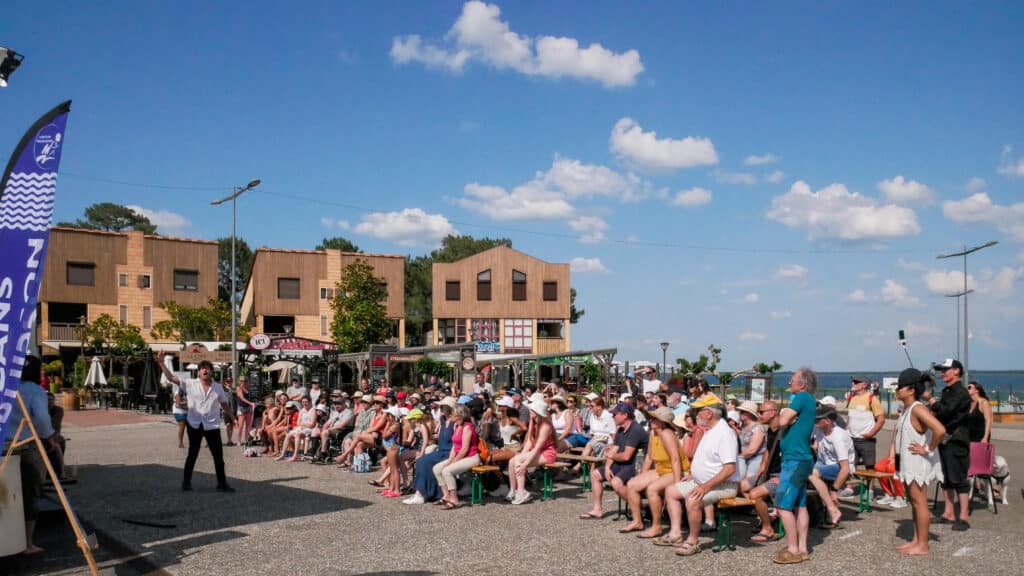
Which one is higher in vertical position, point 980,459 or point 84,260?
point 84,260

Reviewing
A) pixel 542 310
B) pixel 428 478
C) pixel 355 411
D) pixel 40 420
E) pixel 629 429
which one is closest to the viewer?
pixel 40 420

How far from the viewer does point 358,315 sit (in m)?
40.6

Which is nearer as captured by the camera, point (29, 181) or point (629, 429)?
point (29, 181)

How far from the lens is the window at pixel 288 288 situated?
52.3 m

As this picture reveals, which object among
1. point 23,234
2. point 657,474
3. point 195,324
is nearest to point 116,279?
point 195,324

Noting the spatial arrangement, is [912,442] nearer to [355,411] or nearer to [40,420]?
[40,420]

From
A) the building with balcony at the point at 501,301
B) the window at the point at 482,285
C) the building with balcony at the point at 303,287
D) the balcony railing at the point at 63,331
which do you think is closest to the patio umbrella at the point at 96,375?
the balcony railing at the point at 63,331

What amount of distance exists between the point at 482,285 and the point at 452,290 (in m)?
1.99

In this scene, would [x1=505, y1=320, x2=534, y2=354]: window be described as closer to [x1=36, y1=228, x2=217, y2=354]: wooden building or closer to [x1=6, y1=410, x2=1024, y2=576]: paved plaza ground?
[x1=36, y1=228, x2=217, y2=354]: wooden building

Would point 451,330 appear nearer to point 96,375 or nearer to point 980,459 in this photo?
point 96,375

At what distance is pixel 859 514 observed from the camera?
891cm

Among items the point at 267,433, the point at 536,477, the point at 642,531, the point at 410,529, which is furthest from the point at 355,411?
the point at 642,531

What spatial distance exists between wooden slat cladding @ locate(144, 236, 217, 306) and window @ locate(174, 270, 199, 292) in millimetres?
181

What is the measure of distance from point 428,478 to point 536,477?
1.88 metres
